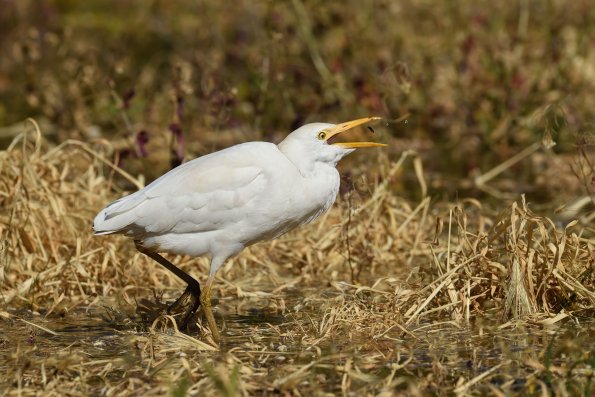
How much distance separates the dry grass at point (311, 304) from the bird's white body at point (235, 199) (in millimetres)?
435

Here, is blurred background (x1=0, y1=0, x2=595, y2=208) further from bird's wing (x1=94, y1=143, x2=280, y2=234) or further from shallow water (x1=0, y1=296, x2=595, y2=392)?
bird's wing (x1=94, y1=143, x2=280, y2=234)

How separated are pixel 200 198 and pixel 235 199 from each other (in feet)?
0.59

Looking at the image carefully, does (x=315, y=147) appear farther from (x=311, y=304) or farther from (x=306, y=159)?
(x=311, y=304)

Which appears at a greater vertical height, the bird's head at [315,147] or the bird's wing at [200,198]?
the bird's head at [315,147]

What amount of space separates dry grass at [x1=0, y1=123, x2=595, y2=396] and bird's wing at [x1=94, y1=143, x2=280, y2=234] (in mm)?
479

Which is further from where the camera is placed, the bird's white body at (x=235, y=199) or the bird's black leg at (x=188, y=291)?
the bird's black leg at (x=188, y=291)

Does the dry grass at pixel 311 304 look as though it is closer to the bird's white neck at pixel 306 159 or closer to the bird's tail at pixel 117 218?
the bird's tail at pixel 117 218

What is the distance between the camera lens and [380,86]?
30.5 ft

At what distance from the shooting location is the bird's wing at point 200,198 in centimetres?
537

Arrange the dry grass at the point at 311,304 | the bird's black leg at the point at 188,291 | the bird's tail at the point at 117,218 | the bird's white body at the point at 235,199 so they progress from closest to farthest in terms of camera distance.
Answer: the dry grass at the point at 311,304 → the bird's white body at the point at 235,199 → the bird's tail at the point at 117,218 → the bird's black leg at the point at 188,291

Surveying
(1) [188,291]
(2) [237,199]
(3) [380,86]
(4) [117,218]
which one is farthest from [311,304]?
(3) [380,86]

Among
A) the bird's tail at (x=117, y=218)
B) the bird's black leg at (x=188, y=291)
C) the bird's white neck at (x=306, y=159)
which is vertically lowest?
the bird's black leg at (x=188, y=291)

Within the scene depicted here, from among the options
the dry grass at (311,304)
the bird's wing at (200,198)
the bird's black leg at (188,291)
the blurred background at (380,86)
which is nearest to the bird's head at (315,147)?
the bird's wing at (200,198)

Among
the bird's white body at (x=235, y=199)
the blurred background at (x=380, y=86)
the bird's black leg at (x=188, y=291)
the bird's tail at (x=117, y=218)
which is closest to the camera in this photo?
the bird's white body at (x=235, y=199)
